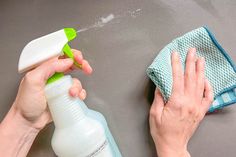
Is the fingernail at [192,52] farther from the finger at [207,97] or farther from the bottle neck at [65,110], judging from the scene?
the bottle neck at [65,110]

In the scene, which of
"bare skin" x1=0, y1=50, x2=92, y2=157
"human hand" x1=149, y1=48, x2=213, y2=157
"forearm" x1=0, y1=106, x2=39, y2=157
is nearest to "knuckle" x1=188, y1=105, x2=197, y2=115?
"human hand" x1=149, y1=48, x2=213, y2=157

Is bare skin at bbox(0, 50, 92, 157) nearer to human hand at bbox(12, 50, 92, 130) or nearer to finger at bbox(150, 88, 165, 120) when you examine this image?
human hand at bbox(12, 50, 92, 130)

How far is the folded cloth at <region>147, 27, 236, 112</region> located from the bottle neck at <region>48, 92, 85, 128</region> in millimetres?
186

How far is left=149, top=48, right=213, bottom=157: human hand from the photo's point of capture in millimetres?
621

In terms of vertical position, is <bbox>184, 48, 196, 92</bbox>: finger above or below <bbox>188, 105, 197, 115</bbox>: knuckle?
above

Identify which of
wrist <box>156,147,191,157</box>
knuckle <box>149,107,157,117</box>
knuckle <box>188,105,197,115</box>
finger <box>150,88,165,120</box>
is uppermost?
finger <box>150,88,165,120</box>

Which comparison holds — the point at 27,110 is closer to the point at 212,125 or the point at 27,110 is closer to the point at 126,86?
the point at 126,86

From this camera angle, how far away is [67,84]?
0.52 metres

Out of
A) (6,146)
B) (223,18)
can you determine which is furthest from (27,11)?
(223,18)

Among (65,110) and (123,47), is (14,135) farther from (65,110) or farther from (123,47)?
(123,47)

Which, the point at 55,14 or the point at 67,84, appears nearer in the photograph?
the point at 67,84

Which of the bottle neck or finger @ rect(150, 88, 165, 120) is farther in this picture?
finger @ rect(150, 88, 165, 120)

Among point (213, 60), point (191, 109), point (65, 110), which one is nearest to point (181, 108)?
point (191, 109)

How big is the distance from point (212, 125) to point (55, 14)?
0.43m
